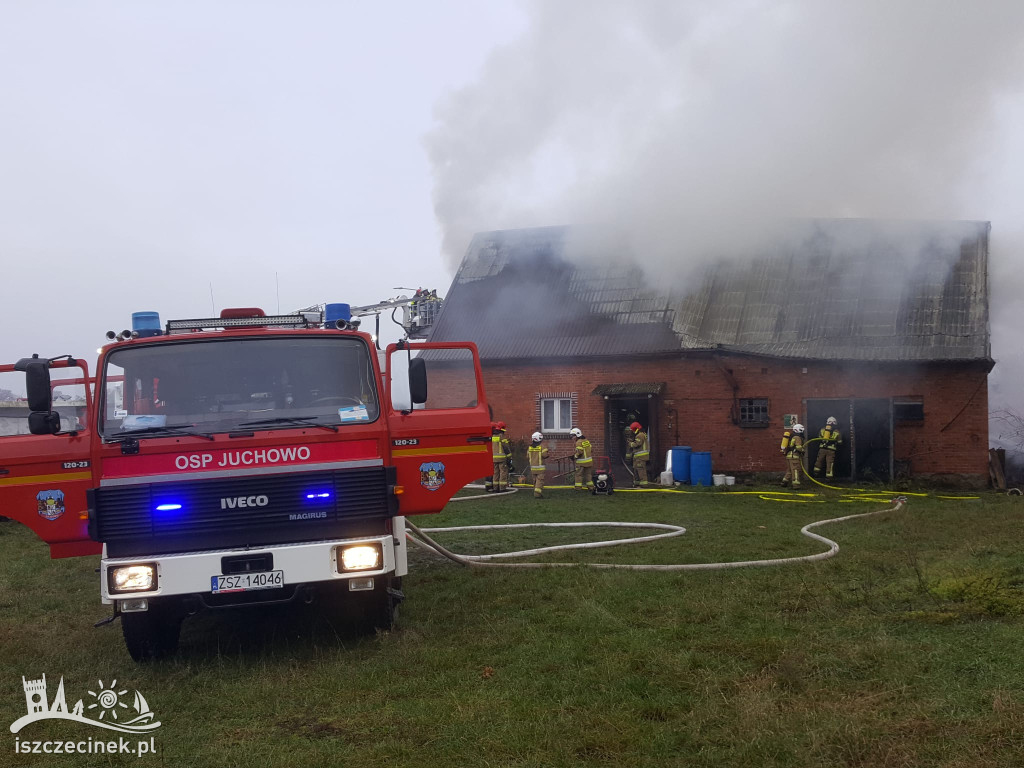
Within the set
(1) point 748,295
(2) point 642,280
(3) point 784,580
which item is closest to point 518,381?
(2) point 642,280

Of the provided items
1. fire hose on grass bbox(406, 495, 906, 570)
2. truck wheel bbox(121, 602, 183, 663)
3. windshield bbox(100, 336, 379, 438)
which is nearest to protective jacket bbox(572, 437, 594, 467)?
fire hose on grass bbox(406, 495, 906, 570)

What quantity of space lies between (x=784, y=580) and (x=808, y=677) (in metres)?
2.84

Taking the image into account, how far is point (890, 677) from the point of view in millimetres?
4762

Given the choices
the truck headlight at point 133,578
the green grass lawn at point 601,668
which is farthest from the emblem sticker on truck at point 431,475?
the truck headlight at point 133,578

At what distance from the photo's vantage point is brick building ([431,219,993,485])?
1959 cm

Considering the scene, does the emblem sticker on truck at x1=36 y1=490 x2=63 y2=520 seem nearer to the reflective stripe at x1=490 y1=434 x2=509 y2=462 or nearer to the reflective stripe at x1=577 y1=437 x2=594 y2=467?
the reflective stripe at x1=490 y1=434 x2=509 y2=462

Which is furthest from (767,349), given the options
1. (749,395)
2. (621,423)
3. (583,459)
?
(583,459)

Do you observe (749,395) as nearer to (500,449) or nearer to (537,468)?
(537,468)

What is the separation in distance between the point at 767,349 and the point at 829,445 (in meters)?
2.79

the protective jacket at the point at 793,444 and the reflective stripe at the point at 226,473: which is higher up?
the reflective stripe at the point at 226,473

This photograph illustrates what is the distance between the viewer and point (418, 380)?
639 cm

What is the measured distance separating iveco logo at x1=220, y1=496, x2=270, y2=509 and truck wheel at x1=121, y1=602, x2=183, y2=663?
3.09 feet

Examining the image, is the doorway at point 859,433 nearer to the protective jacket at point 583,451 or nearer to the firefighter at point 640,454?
the firefighter at point 640,454

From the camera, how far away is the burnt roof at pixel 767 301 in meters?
20.1
